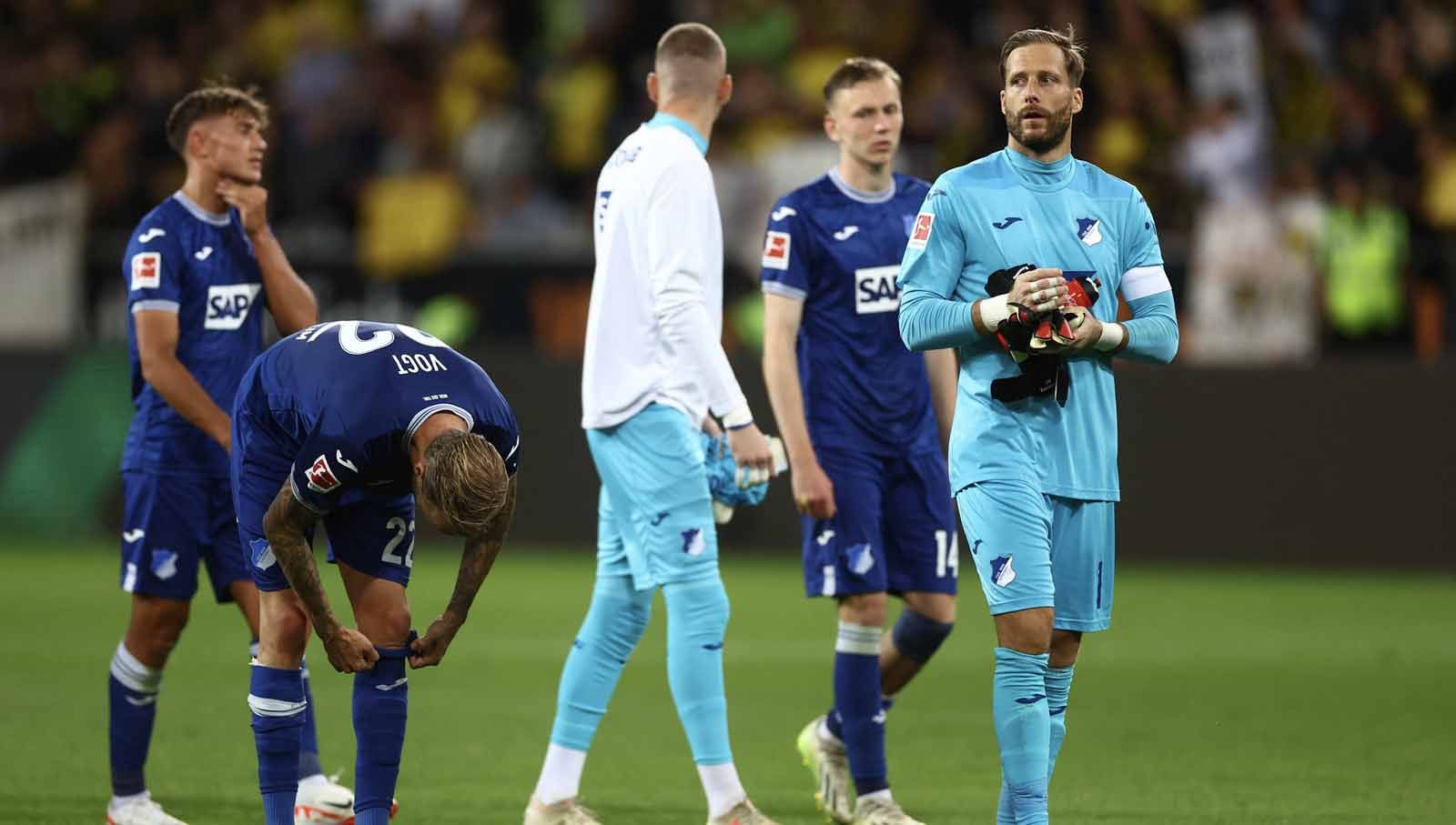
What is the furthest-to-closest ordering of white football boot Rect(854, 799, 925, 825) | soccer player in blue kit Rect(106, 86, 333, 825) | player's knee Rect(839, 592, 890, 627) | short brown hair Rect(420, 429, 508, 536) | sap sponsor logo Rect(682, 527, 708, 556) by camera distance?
player's knee Rect(839, 592, 890, 627)
soccer player in blue kit Rect(106, 86, 333, 825)
white football boot Rect(854, 799, 925, 825)
sap sponsor logo Rect(682, 527, 708, 556)
short brown hair Rect(420, 429, 508, 536)

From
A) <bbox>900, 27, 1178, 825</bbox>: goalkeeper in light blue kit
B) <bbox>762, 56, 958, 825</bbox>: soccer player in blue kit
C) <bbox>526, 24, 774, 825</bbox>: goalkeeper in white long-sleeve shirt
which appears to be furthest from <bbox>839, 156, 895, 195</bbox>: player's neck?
<bbox>900, 27, 1178, 825</bbox>: goalkeeper in light blue kit

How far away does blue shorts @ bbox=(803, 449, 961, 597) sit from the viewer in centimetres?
687

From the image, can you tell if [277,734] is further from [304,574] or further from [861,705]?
[861,705]

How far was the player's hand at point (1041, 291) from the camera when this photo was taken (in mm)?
5359

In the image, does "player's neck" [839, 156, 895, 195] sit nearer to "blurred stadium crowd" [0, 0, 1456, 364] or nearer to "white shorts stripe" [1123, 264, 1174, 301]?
"white shorts stripe" [1123, 264, 1174, 301]

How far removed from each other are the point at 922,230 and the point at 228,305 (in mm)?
2542

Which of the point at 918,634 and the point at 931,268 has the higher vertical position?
the point at 931,268

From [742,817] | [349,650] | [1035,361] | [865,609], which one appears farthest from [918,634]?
[349,650]

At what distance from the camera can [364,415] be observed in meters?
5.32

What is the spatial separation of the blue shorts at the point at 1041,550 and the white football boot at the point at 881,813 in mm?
1132

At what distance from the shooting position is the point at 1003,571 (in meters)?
5.52

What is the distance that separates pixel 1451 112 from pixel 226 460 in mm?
11572

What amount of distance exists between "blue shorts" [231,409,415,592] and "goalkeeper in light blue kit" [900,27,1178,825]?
1567mm

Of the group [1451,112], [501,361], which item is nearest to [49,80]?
[501,361]
